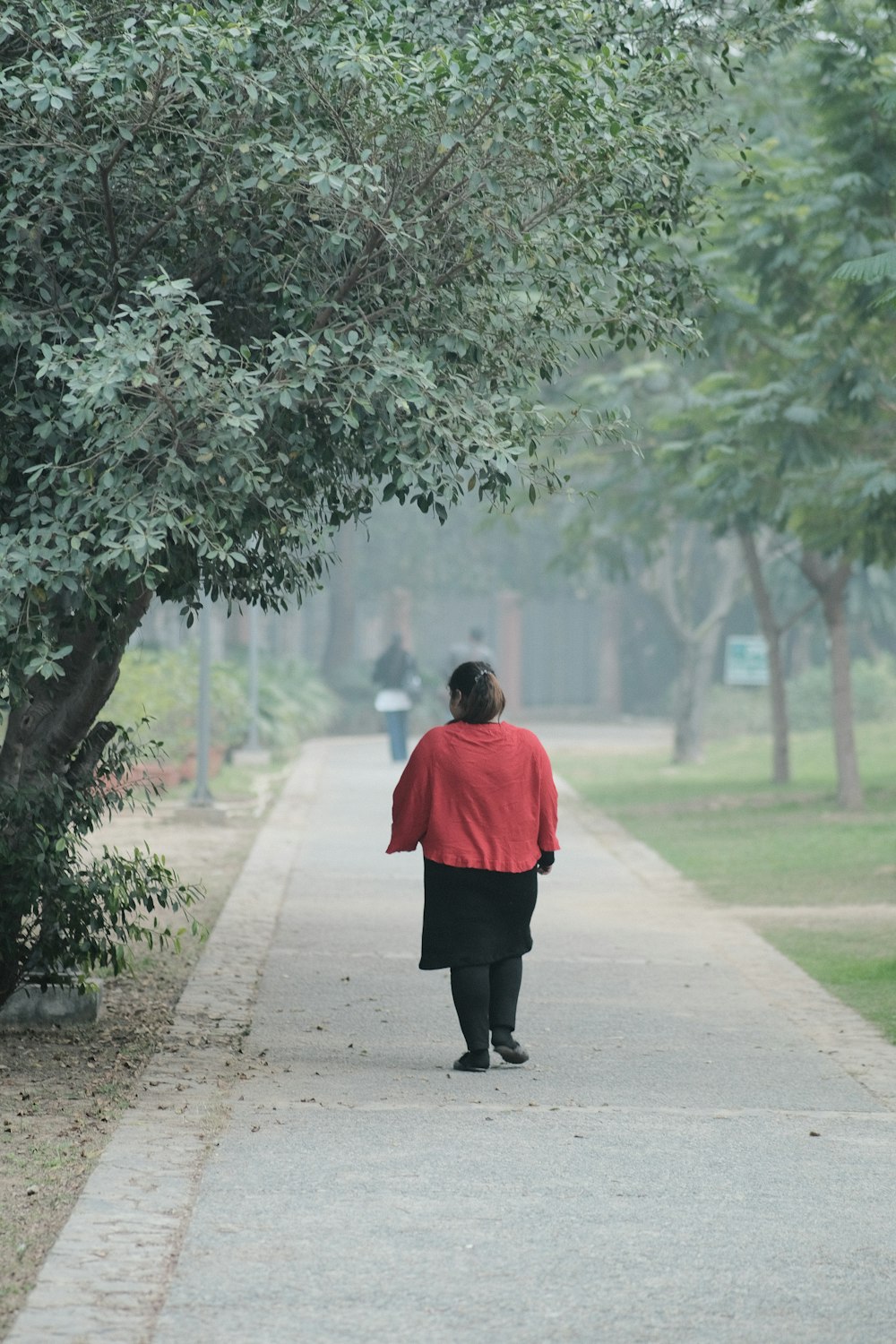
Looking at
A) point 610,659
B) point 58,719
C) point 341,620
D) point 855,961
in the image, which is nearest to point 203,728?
point 855,961

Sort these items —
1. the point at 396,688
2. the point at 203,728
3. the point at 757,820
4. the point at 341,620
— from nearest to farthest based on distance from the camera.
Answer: the point at 203,728 → the point at 757,820 → the point at 396,688 → the point at 341,620

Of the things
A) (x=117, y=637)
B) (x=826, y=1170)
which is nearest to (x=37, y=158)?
(x=117, y=637)

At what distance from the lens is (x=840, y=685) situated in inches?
838

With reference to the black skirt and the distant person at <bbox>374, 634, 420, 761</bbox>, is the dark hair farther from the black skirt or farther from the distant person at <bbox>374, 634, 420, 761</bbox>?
the distant person at <bbox>374, 634, 420, 761</bbox>

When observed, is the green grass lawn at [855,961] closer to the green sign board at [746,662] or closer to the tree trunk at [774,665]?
the tree trunk at [774,665]

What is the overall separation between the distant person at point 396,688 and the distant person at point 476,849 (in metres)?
19.5

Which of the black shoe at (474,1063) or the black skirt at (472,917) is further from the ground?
the black skirt at (472,917)

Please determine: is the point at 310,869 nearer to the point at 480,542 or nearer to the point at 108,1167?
the point at 108,1167

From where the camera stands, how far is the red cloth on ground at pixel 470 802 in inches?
303

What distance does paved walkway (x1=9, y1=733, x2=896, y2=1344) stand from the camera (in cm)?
459

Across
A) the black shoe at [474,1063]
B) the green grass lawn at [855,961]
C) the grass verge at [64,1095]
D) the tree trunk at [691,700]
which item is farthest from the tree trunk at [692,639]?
the black shoe at [474,1063]

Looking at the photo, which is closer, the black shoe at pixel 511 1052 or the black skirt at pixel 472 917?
the black skirt at pixel 472 917

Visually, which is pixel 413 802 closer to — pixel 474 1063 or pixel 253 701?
pixel 474 1063

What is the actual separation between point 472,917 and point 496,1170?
5.94 ft
